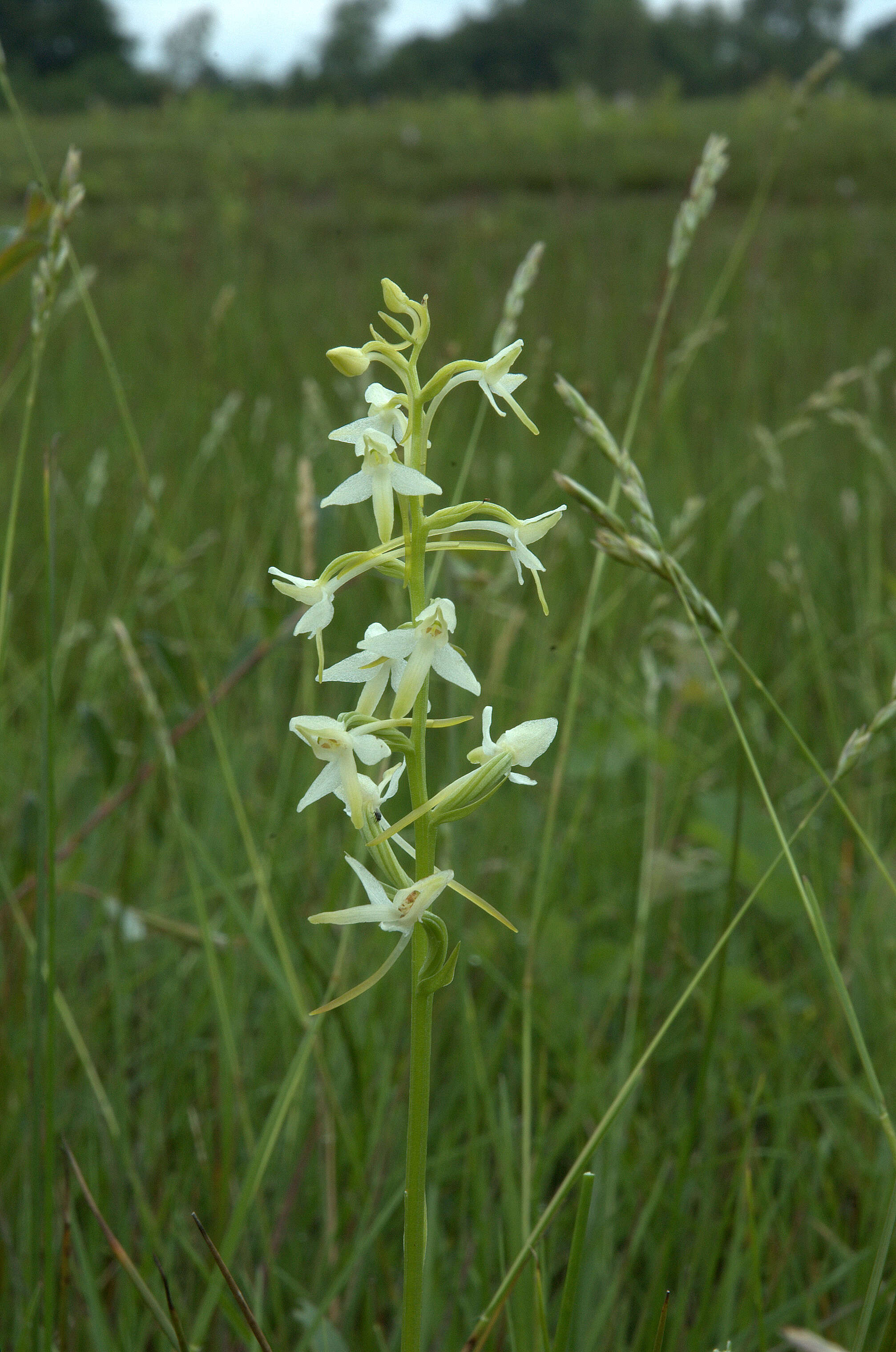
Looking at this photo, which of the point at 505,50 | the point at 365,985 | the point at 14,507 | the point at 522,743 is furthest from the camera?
the point at 505,50

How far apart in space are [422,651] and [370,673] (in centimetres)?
7

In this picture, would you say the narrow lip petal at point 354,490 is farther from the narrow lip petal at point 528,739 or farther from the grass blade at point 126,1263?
the grass blade at point 126,1263

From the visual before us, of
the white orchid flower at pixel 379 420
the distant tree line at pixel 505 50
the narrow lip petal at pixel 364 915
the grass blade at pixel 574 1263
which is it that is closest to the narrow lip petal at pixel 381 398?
the white orchid flower at pixel 379 420

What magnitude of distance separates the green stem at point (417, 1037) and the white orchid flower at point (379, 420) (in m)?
0.03

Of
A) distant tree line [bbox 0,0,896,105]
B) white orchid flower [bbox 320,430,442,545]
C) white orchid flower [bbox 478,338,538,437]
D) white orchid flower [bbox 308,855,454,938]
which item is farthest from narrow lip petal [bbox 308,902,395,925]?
distant tree line [bbox 0,0,896,105]

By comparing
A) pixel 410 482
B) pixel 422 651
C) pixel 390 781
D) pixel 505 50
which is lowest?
pixel 390 781

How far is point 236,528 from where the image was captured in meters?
2.58

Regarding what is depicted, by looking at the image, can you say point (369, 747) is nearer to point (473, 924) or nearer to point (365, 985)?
point (365, 985)

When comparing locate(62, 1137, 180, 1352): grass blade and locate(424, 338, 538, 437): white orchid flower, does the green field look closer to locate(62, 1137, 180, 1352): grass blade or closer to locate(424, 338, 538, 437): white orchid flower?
locate(62, 1137, 180, 1352): grass blade

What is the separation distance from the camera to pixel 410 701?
626 mm

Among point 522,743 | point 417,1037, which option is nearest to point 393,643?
point 522,743

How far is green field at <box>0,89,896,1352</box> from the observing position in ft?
3.48

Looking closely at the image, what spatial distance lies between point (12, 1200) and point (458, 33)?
3761 centimetres

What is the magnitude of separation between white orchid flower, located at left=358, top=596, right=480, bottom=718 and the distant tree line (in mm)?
22230
